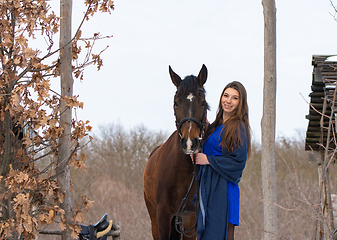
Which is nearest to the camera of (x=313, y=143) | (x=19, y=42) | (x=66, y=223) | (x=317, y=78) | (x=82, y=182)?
(x=19, y=42)

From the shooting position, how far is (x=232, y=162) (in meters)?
3.05

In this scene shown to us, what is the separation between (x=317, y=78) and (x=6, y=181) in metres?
5.87

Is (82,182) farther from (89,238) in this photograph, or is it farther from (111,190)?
(89,238)

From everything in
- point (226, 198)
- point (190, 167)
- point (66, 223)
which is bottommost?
point (66, 223)

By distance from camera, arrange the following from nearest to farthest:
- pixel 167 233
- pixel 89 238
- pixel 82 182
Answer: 1. pixel 167 233
2. pixel 89 238
3. pixel 82 182

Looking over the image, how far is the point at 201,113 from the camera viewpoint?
3.34 meters

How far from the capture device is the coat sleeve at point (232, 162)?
3053 mm

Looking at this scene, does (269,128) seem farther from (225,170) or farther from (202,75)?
(225,170)

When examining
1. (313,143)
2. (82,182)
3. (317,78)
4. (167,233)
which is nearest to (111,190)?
(82,182)

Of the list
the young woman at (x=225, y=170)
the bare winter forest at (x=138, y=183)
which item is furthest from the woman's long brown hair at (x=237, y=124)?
the bare winter forest at (x=138, y=183)

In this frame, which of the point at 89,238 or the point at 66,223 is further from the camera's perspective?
the point at 89,238

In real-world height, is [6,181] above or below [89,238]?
above

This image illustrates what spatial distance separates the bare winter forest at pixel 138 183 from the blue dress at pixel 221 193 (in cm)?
1284

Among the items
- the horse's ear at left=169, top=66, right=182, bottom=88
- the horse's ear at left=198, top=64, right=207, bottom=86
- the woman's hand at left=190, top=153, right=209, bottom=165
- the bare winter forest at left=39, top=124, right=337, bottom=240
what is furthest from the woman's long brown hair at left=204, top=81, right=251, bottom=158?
the bare winter forest at left=39, top=124, right=337, bottom=240
